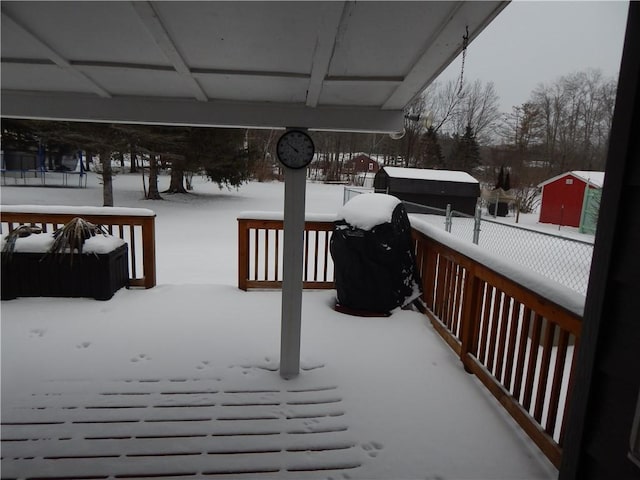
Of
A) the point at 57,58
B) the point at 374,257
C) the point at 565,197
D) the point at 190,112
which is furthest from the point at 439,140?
the point at 57,58

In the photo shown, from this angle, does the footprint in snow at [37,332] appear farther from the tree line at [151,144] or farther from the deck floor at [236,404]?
the tree line at [151,144]

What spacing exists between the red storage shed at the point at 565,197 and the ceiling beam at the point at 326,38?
14.8 m

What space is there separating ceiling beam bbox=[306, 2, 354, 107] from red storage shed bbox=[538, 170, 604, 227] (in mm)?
14770

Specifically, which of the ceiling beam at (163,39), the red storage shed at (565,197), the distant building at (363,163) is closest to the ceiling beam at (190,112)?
the ceiling beam at (163,39)

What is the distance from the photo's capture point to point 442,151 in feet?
92.4

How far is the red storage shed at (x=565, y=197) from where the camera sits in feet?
47.9

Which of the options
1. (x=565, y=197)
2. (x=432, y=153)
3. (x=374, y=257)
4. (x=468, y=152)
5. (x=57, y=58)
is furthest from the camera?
(x=432, y=153)

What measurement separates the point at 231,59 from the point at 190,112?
72cm

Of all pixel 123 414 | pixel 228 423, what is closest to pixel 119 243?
pixel 123 414

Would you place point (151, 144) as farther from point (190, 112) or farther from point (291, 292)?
point (291, 292)

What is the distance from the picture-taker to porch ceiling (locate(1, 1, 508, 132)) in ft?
4.60

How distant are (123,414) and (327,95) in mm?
2084

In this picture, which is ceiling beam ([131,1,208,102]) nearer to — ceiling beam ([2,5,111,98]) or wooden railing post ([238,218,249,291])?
ceiling beam ([2,5,111,98])

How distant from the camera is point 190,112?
247cm
